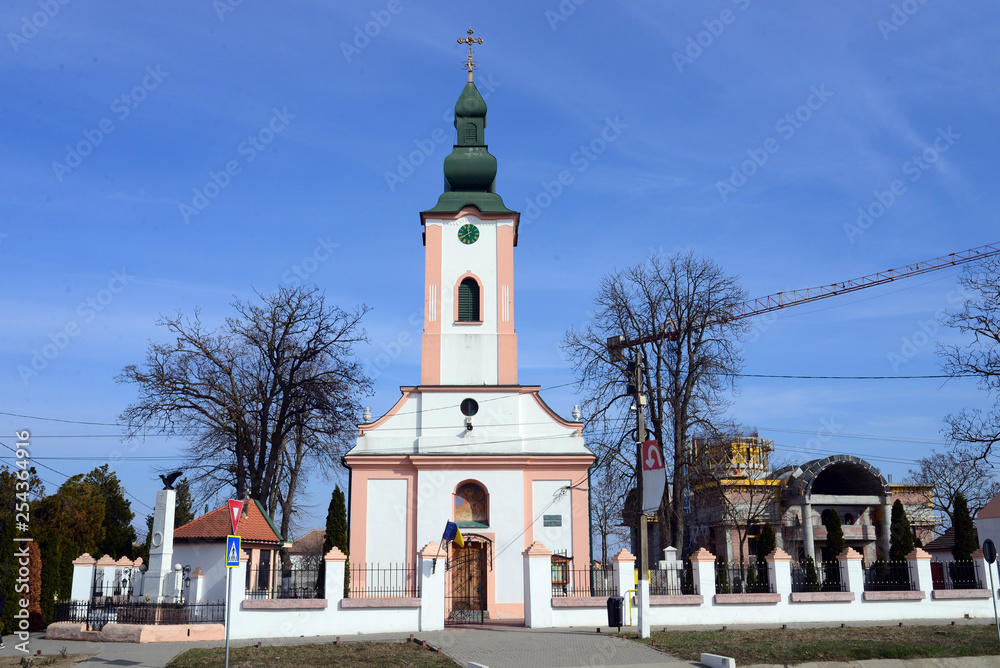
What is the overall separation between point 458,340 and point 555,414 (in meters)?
4.04

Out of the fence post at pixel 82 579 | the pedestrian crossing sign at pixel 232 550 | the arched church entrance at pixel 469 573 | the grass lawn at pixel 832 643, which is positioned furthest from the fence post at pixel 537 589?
the fence post at pixel 82 579

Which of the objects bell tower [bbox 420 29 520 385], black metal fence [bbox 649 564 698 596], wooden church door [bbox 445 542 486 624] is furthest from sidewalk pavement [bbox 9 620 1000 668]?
bell tower [bbox 420 29 520 385]

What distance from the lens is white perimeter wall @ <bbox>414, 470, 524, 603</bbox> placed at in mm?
25188

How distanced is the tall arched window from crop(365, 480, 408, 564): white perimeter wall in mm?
1672

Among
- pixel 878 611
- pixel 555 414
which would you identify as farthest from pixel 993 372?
pixel 555 414

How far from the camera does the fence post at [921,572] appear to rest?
22859 millimetres

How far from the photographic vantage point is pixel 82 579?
919 inches

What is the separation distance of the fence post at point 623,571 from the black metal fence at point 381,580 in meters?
6.58

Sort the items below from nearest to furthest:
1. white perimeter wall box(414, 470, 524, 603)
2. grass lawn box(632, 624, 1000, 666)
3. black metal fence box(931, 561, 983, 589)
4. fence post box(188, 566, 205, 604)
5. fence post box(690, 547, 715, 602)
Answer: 1. grass lawn box(632, 624, 1000, 666)
2. fence post box(690, 547, 715, 602)
3. fence post box(188, 566, 205, 604)
4. black metal fence box(931, 561, 983, 589)
5. white perimeter wall box(414, 470, 524, 603)

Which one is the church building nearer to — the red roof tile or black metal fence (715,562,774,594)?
the red roof tile

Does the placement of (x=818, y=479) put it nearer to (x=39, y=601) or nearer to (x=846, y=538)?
(x=846, y=538)

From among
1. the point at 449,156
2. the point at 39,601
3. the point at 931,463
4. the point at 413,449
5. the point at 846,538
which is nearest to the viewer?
the point at 39,601

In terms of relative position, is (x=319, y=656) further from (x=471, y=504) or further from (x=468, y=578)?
(x=471, y=504)

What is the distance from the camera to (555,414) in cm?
2719
